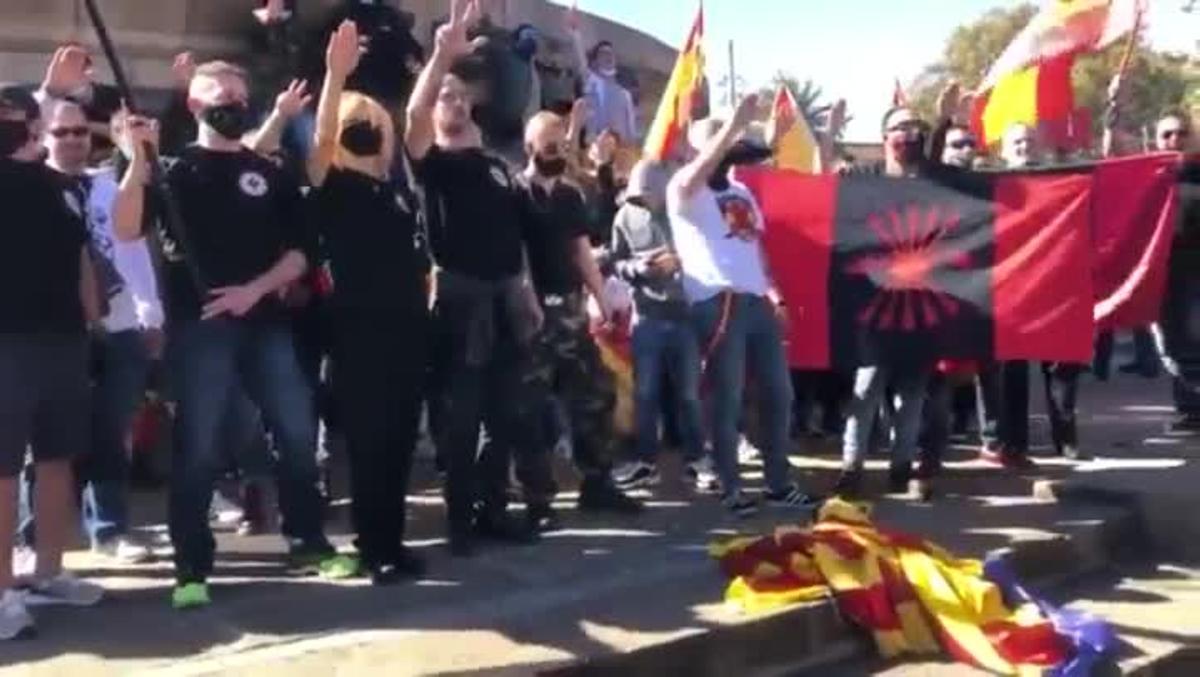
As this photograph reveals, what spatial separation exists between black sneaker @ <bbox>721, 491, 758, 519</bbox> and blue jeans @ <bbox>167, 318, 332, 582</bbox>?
224cm

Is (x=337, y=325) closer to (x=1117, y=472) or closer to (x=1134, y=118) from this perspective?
(x=1117, y=472)

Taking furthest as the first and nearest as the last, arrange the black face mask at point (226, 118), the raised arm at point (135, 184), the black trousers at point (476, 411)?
1. the black trousers at point (476, 411)
2. the black face mask at point (226, 118)
3. the raised arm at point (135, 184)

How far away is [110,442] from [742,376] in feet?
9.19

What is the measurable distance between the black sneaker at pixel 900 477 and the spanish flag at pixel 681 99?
184 cm

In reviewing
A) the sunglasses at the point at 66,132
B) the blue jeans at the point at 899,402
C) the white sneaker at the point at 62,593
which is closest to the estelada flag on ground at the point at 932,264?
the blue jeans at the point at 899,402

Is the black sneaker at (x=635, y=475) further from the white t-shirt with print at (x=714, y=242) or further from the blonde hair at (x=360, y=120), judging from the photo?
the blonde hair at (x=360, y=120)

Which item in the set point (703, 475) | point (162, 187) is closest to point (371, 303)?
point (162, 187)

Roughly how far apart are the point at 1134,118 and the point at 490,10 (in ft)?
112

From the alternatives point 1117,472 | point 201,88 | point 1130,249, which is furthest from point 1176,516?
point 201,88

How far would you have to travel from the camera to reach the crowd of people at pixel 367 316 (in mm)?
6520

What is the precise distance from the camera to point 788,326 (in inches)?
383

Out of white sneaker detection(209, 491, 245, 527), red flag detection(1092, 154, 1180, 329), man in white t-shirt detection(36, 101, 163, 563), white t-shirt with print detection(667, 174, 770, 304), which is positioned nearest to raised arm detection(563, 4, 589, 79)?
red flag detection(1092, 154, 1180, 329)

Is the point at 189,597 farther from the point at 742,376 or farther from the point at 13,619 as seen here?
the point at 742,376

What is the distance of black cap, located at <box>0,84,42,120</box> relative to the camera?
6.25 meters
